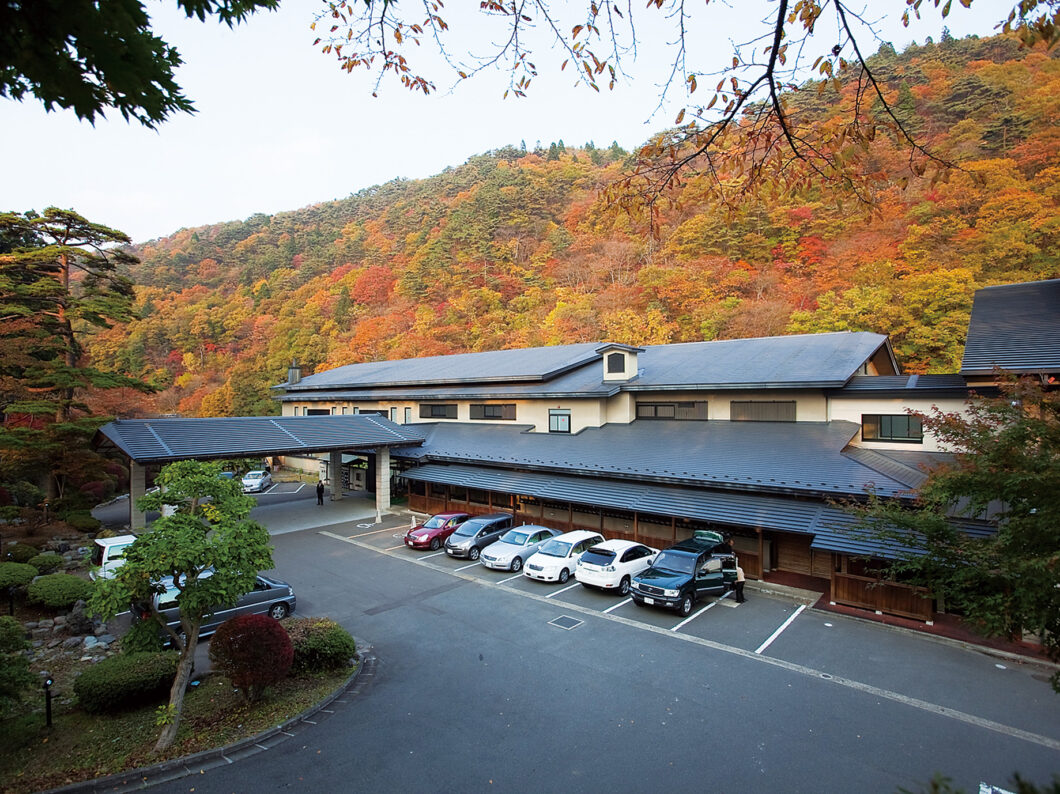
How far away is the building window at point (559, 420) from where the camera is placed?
23.6 m

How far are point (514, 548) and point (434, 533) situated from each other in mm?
3931

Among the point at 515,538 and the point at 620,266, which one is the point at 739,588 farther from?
the point at 620,266

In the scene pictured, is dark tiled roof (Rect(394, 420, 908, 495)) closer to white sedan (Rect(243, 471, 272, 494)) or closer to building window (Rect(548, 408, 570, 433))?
building window (Rect(548, 408, 570, 433))

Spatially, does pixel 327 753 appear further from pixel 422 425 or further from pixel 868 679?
pixel 422 425

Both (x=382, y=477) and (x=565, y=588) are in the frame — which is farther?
(x=382, y=477)

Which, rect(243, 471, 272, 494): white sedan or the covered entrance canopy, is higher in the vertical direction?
the covered entrance canopy

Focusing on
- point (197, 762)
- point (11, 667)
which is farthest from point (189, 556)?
point (11, 667)

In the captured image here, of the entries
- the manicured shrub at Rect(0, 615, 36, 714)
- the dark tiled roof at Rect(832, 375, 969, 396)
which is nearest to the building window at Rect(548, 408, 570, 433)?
the dark tiled roof at Rect(832, 375, 969, 396)

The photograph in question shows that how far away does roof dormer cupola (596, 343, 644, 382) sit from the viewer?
74.1 ft

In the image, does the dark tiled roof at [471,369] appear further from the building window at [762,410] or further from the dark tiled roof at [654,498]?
the building window at [762,410]

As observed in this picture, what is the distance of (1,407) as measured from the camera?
65.0ft

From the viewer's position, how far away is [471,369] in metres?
30.1

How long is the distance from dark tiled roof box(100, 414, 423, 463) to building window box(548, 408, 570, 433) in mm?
7017

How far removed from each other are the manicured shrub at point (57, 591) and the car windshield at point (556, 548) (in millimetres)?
12648
